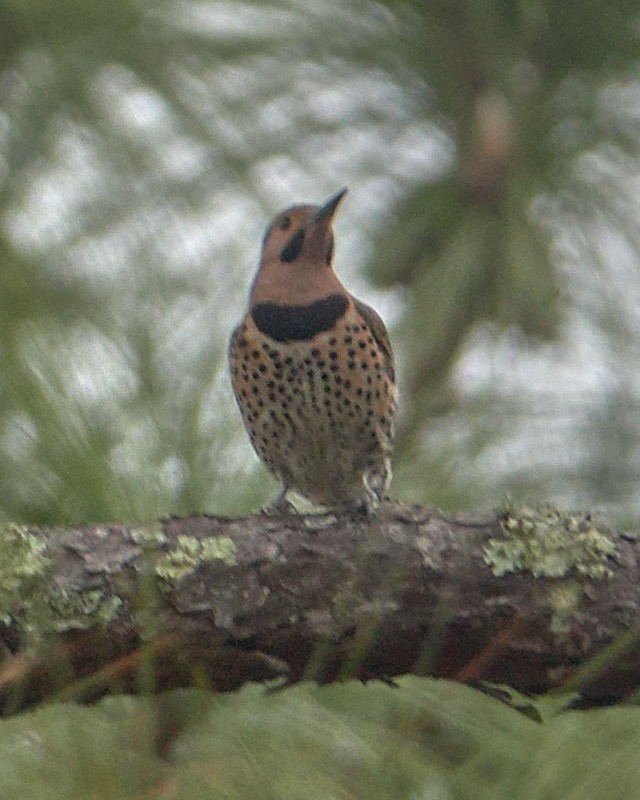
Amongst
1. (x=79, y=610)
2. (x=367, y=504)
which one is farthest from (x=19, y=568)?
(x=367, y=504)

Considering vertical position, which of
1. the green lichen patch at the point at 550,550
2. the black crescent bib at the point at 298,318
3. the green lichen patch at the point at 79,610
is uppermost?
the black crescent bib at the point at 298,318

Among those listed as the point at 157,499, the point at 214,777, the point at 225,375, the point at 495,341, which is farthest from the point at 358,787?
the point at 495,341

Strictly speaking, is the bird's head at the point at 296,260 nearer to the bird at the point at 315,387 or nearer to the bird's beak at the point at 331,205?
the bird at the point at 315,387

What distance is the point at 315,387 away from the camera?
3.13 m

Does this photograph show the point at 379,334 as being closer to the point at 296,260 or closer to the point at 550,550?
the point at 296,260

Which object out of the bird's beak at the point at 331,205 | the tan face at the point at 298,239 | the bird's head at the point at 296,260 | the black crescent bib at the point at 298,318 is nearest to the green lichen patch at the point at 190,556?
the bird's beak at the point at 331,205

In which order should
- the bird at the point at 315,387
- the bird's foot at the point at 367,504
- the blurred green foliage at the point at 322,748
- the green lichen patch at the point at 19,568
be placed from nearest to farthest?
the blurred green foliage at the point at 322,748
the green lichen patch at the point at 19,568
the bird's foot at the point at 367,504
the bird at the point at 315,387

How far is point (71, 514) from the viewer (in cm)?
218

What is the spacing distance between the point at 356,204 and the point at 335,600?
98cm

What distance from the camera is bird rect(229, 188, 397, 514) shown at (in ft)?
10.3

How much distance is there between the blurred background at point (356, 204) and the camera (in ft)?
7.23

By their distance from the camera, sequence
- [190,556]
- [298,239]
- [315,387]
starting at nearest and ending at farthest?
[190,556]
[315,387]
[298,239]

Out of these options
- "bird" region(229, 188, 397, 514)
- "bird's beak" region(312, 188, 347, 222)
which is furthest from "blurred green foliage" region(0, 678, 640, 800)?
"bird" region(229, 188, 397, 514)

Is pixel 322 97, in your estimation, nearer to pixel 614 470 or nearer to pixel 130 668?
pixel 614 470
